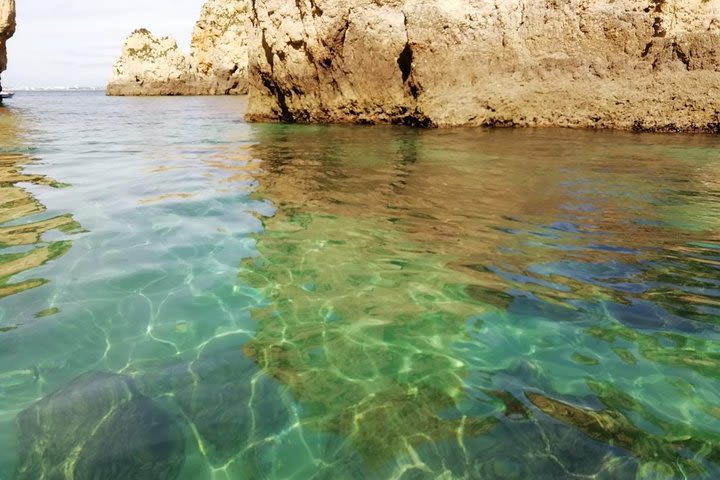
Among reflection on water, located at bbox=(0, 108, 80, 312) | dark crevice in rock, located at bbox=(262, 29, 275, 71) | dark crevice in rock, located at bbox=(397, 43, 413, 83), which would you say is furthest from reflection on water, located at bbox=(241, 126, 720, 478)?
dark crevice in rock, located at bbox=(262, 29, 275, 71)

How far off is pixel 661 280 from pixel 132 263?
14.0 ft

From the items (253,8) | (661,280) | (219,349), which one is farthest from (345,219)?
(253,8)

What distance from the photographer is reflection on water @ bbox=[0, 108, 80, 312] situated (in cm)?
355

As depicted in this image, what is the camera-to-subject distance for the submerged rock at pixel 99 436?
78.7 inches

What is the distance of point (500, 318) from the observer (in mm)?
3102

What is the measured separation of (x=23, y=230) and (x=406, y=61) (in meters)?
9.94

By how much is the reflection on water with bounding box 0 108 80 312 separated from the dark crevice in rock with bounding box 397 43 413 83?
28.4 ft

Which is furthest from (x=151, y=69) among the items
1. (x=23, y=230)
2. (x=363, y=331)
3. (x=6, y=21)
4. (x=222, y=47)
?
(x=363, y=331)

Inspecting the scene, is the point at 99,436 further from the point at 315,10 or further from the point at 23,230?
the point at 315,10

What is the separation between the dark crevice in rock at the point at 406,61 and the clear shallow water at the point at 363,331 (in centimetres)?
697

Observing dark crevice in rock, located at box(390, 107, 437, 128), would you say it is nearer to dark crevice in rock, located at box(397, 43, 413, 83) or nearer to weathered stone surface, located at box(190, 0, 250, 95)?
dark crevice in rock, located at box(397, 43, 413, 83)

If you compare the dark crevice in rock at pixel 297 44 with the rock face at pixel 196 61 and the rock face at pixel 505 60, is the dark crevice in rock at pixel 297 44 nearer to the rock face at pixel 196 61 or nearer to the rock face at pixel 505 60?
the rock face at pixel 505 60

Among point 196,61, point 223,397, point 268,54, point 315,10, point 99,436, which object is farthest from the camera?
point 196,61

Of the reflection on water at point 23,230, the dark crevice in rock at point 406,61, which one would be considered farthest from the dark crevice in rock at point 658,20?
the reflection on water at point 23,230
